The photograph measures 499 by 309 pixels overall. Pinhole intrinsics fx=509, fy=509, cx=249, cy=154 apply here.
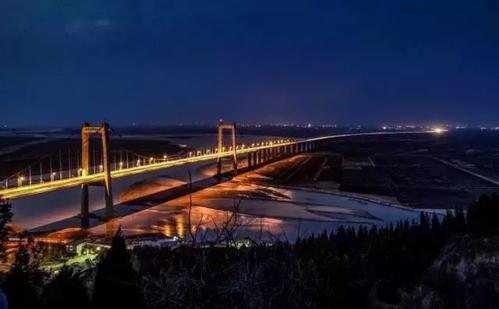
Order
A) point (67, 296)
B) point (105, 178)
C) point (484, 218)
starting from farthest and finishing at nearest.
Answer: point (105, 178)
point (484, 218)
point (67, 296)

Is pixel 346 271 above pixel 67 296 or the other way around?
the other way around

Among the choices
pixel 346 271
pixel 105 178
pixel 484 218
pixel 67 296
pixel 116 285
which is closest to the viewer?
pixel 116 285

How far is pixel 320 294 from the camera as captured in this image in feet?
45.8

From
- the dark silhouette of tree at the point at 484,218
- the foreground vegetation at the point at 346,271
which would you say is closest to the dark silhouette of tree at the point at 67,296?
the foreground vegetation at the point at 346,271

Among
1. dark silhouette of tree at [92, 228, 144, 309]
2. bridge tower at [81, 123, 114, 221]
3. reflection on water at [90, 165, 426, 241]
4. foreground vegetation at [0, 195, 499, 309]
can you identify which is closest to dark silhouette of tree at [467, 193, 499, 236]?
foreground vegetation at [0, 195, 499, 309]

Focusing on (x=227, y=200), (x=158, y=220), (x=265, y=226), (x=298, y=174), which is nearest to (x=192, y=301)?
(x=265, y=226)

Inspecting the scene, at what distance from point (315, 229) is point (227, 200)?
12.1 m

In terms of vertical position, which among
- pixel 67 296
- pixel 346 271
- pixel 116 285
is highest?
pixel 116 285

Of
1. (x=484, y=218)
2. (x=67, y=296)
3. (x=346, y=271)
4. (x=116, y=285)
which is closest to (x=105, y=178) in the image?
(x=346, y=271)

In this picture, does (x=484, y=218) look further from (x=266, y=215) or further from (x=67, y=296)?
(x=67, y=296)

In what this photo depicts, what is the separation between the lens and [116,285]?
357 inches

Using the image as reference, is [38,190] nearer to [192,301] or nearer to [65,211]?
[65,211]

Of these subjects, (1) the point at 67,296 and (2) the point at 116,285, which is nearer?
(2) the point at 116,285

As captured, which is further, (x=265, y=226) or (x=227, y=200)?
(x=227, y=200)
